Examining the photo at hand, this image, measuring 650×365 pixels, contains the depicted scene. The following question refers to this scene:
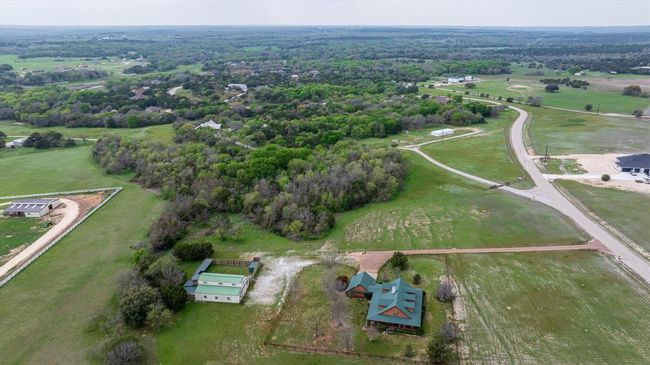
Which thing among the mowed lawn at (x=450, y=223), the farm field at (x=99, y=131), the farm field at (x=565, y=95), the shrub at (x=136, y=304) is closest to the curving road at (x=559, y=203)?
the mowed lawn at (x=450, y=223)

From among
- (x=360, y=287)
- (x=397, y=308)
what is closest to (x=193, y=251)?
(x=360, y=287)

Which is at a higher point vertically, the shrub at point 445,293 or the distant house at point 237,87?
the distant house at point 237,87

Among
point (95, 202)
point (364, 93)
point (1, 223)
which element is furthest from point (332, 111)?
point (1, 223)

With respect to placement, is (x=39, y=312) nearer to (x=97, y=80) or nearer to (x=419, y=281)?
(x=419, y=281)

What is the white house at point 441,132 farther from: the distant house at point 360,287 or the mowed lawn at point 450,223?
the distant house at point 360,287

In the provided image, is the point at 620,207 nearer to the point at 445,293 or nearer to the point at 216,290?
the point at 445,293
